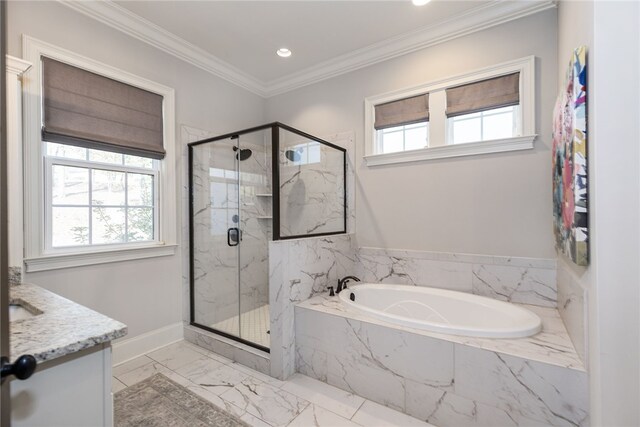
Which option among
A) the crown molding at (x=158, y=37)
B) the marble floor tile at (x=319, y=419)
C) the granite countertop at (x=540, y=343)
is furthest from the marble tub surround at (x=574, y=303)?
the crown molding at (x=158, y=37)

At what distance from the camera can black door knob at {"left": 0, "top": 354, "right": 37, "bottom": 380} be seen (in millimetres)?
507

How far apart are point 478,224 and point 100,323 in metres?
2.55

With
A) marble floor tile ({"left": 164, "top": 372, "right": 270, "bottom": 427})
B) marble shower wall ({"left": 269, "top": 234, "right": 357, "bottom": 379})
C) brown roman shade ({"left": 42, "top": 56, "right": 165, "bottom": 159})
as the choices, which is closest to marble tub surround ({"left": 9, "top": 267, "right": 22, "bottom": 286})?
brown roman shade ({"left": 42, "top": 56, "right": 165, "bottom": 159})

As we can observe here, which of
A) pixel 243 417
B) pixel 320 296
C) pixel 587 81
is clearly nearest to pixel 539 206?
pixel 587 81

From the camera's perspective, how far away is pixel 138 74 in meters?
2.49

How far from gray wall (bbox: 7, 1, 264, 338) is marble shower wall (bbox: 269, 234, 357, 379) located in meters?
1.18

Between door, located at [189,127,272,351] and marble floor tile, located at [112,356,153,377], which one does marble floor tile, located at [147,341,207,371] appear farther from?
door, located at [189,127,272,351]

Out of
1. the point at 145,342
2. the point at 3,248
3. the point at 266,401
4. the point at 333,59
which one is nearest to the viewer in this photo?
the point at 3,248

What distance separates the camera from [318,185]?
3025 millimetres

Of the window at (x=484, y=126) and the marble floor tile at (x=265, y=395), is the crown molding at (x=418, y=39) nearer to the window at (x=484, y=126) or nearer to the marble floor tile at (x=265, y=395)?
the window at (x=484, y=126)

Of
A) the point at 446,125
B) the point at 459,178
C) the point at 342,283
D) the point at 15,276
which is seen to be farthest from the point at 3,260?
the point at 446,125

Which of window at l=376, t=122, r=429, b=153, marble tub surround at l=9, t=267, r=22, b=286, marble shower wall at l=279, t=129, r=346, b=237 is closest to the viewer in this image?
marble tub surround at l=9, t=267, r=22, b=286

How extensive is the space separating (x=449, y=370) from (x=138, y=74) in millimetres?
3229

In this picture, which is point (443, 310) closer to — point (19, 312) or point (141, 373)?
point (141, 373)
